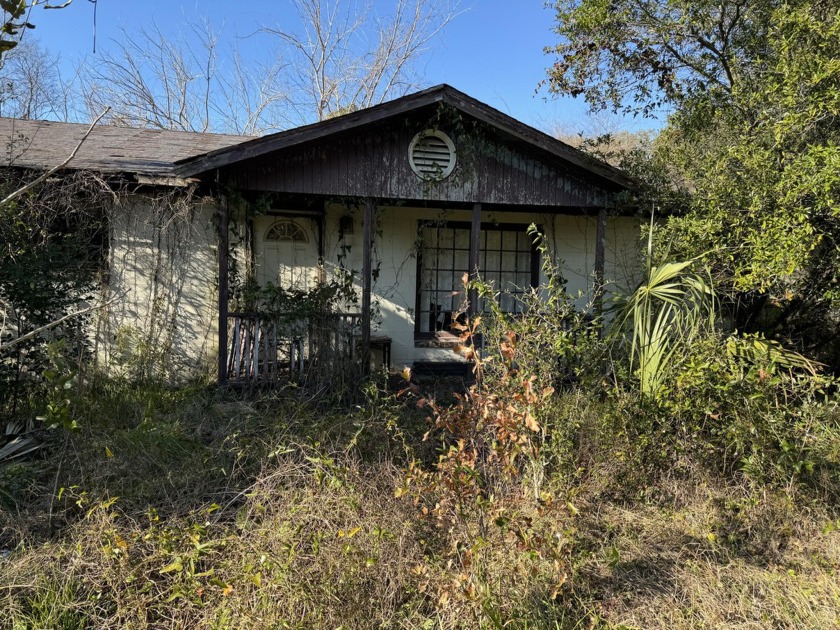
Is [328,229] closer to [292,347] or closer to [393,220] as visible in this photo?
[393,220]

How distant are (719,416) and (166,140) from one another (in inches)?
368

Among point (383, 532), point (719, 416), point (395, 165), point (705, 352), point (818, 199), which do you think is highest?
point (395, 165)

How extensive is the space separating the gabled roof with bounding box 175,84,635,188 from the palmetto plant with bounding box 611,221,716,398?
235cm

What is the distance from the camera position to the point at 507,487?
355cm

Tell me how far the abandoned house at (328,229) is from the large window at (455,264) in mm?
26

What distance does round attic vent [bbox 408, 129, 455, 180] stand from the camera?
22.9ft

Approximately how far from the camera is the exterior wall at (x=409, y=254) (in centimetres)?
848

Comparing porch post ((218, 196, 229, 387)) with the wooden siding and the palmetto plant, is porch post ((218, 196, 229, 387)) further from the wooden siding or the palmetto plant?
the palmetto plant

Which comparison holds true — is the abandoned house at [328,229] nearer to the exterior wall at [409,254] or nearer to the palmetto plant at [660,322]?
the exterior wall at [409,254]

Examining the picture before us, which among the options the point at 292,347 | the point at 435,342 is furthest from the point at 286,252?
the point at 435,342

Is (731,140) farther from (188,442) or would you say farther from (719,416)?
(188,442)

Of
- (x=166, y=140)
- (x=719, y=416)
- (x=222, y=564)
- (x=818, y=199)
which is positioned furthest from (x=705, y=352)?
(x=166, y=140)

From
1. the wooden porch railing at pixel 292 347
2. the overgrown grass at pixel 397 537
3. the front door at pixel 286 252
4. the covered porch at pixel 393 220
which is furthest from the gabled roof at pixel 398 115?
the overgrown grass at pixel 397 537

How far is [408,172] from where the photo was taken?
6.96 m
